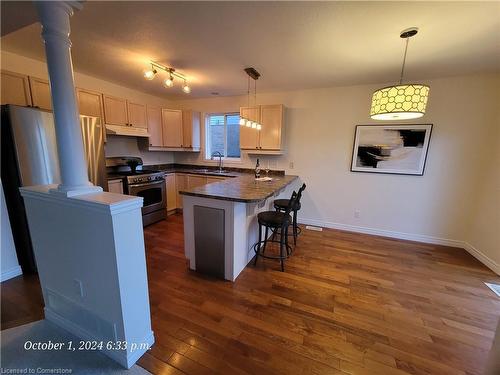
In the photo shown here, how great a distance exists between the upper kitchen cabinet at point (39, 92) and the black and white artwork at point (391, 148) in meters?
4.47

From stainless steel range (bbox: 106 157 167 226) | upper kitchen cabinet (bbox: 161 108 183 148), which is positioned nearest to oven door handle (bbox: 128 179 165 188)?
stainless steel range (bbox: 106 157 167 226)

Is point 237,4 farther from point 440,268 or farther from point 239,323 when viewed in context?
point 440,268

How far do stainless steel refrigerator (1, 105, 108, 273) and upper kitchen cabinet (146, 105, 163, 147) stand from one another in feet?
6.29

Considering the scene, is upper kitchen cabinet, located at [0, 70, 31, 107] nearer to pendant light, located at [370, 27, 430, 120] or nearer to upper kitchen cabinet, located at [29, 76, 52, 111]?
upper kitchen cabinet, located at [29, 76, 52, 111]

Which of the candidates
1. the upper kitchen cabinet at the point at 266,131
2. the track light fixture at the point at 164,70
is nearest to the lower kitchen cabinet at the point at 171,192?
the upper kitchen cabinet at the point at 266,131

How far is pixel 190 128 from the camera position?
4531 mm

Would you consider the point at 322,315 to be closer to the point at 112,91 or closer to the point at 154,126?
the point at 154,126

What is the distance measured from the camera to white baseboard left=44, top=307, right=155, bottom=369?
1.38 metres

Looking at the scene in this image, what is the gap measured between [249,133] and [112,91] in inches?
99.9

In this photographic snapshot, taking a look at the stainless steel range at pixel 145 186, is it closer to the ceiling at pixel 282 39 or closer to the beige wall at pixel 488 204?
the ceiling at pixel 282 39

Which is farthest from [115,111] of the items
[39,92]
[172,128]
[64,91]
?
[64,91]

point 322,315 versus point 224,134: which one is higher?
point 224,134

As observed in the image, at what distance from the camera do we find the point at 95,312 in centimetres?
146

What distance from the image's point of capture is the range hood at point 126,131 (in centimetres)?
334
